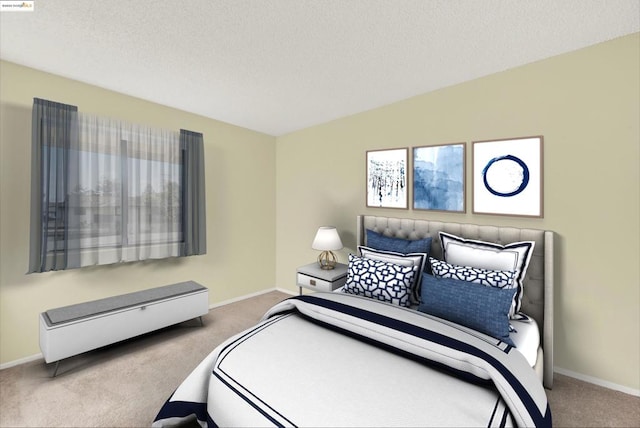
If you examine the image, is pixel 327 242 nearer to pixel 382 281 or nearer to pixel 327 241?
pixel 327 241

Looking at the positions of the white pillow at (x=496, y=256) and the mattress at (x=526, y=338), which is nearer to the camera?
the mattress at (x=526, y=338)

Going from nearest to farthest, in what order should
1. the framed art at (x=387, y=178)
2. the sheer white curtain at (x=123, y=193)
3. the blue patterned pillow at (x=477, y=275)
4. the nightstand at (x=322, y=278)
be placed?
the blue patterned pillow at (x=477, y=275) < the sheer white curtain at (x=123, y=193) < the nightstand at (x=322, y=278) < the framed art at (x=387, y=178)

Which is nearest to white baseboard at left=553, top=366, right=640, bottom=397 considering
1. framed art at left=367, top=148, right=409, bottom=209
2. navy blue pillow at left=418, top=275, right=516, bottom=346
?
navy blue pillow at left=418, top=275, right=516, bottom=346

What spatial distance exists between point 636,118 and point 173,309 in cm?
396

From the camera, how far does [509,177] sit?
236 cm

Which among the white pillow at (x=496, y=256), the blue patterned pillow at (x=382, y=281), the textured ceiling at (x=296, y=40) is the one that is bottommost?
the blue patterned pillow at (x=382, y=281)

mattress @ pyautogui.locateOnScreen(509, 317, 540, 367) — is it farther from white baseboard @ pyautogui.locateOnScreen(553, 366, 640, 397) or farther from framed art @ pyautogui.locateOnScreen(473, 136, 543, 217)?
framed art @ pyautogui.locateOnScreen(473, 136, 543, 217)

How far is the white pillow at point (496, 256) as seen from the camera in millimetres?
2071

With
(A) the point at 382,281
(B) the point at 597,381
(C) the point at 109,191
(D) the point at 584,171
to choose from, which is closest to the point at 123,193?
(C) the point at 109,191

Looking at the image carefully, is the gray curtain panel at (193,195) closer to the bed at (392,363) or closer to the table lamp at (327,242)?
the table lamp at (327,242)

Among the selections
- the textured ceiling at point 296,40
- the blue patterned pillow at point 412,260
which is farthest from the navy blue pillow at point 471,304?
the textured ceiling at point 296,40

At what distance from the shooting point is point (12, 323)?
7.38 ft

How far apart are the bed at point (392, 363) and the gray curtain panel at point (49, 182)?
1.69 meters

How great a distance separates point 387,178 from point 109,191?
8.93ft
